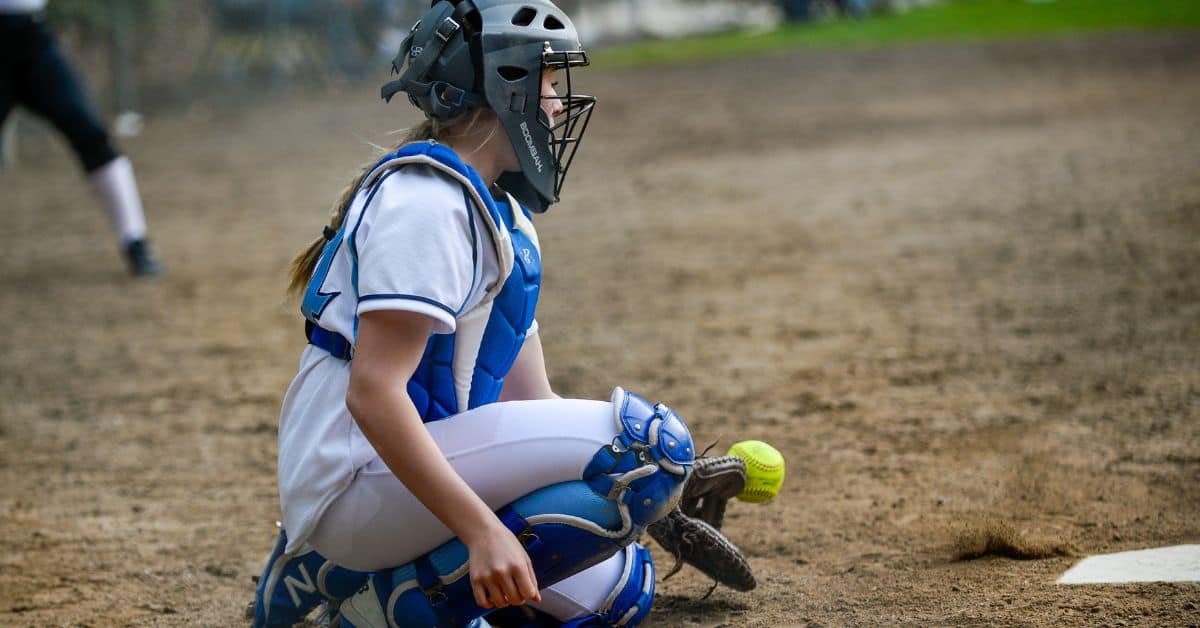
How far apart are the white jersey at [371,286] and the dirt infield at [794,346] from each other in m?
0.72

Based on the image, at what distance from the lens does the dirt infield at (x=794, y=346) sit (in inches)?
120

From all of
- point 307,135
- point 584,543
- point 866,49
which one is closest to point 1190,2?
point 866,49

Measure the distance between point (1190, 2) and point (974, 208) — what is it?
9890 millimetres

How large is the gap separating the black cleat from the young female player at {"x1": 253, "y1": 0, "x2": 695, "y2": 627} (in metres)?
4.54

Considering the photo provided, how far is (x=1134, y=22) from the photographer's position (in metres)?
14.0

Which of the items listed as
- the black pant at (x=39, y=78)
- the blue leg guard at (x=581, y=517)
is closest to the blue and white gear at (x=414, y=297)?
the blue leg guard at (x=581, y=517)

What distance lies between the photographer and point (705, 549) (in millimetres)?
2719

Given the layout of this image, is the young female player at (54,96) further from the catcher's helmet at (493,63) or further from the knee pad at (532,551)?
the knee pad at (532,551)

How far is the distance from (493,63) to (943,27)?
13477 millimetres

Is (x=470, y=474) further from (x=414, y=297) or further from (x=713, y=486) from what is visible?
(x=713, y=486)

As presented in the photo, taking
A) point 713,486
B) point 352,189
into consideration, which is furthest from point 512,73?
point 713,486

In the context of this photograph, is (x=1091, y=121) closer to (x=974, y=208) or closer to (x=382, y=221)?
(x=974, y=208)

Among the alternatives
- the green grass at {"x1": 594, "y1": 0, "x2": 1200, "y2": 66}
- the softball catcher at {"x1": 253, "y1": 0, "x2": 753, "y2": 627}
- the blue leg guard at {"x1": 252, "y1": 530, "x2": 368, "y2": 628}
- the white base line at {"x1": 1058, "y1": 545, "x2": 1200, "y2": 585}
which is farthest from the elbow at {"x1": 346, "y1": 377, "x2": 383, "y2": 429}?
the green grass at {"x1": 594, "y1": 0, "x2": 1200, "y2": 66}

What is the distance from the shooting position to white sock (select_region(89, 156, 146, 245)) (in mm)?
6562
